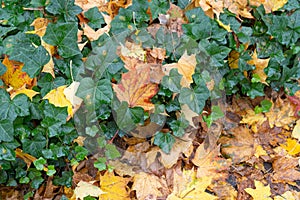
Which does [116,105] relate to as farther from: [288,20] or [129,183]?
[288,20]

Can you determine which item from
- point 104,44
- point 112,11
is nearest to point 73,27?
point 104,44

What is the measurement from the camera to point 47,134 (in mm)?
1819

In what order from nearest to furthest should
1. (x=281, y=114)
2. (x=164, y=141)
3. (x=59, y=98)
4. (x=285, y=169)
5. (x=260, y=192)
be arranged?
(x=59, y=98) → (x=164, y=141) → (x=260, y=192) → (x=285, y=169) → (x=281, y=114)

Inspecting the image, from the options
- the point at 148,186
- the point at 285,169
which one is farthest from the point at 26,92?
the point at 285,169

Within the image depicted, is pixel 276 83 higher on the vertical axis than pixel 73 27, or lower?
lower

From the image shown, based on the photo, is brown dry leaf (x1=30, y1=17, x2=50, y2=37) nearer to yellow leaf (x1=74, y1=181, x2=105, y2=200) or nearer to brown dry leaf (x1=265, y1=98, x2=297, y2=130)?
yellow leaf (x1=74, y1=181, x2=105, y2=200)

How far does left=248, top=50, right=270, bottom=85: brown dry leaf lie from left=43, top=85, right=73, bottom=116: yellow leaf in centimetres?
116

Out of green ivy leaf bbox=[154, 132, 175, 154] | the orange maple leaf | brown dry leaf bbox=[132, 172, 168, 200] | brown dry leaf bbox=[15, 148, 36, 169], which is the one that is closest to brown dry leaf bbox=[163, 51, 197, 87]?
the orange maple leaf

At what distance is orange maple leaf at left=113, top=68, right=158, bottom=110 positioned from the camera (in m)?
1.88

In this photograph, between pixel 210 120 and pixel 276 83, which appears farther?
pixel 276 83

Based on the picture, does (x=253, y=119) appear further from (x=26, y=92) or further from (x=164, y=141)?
(x=26, y=92)

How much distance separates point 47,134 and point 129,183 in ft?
1.76

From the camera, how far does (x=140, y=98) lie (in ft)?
6.25

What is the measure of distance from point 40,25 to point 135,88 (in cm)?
59
